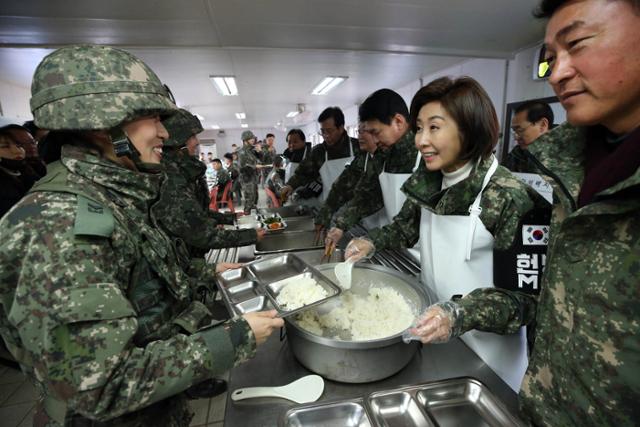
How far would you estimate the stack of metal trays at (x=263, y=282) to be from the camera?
133 cm

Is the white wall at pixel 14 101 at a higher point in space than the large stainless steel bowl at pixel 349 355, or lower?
higher

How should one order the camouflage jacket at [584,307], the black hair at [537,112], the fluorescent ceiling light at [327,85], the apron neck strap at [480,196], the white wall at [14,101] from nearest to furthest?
the camouflage jacket at [584,307] < the apron neck strap at [480,196] < the black hair at [537,112] < the white wall at [14,101] < the fluorescent ceiling light at [327,85]

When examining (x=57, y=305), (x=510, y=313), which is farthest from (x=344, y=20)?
(x=57, y=305)

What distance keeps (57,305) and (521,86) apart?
4.71m

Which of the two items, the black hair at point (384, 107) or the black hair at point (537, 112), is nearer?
the black hair at point (384, 107)

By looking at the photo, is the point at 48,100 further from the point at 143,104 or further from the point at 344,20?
the point at 344,20

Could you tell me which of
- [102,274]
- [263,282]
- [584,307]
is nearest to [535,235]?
[584,307]

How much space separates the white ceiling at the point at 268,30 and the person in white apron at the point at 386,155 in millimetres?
807

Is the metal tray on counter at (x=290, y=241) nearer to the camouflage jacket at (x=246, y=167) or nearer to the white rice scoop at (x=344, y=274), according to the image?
the white rice scoop at (x=344, y=274)

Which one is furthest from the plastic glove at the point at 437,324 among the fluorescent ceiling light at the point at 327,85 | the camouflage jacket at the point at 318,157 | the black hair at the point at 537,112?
the fluorescent ceiling light at the point at 327,85

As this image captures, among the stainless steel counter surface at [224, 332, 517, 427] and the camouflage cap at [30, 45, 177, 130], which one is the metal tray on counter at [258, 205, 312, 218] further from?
the camouflage cap at [30, 45, 177, 130]

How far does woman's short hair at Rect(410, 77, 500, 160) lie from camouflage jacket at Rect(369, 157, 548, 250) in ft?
0.24

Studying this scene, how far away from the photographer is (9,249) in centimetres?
69

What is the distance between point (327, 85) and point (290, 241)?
14.8ft
